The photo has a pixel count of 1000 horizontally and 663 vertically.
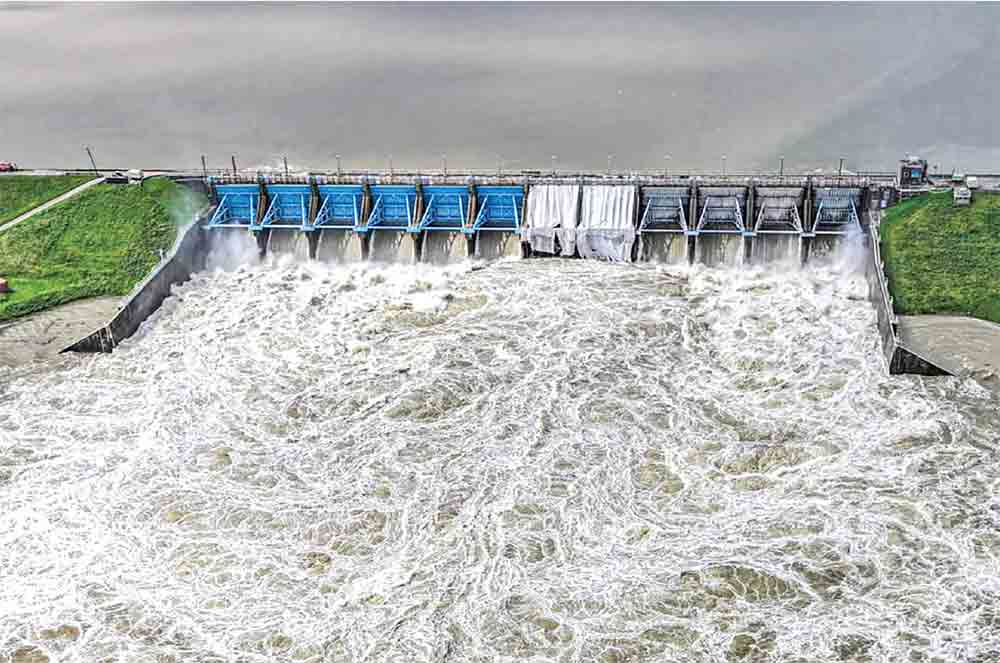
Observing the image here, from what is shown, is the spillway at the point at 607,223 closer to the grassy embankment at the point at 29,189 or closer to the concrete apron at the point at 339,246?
the concrete apron at the point at 339,246

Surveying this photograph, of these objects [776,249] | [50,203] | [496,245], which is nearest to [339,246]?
[496,245]

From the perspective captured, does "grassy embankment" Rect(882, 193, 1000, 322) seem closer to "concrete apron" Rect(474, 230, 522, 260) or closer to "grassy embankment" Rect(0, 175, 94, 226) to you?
"concrete apron" Rect(474, 230, 522, 260)

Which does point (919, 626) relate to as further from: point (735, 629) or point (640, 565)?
point (640, 565)

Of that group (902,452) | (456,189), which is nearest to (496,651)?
(902,452)

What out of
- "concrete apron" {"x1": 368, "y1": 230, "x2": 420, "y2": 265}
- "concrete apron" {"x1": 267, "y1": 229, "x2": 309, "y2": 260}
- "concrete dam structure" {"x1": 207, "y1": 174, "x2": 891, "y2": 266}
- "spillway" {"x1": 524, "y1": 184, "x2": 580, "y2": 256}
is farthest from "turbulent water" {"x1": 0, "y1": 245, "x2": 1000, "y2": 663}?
"concrete apron" {"x1": 267, "y1": 229, "x2": 309, "y2": 260}

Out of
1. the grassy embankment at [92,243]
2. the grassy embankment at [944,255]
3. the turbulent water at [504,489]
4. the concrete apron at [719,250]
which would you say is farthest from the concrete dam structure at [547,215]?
the turbulent water at [504,489]

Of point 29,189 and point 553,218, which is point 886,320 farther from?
point 29,189
